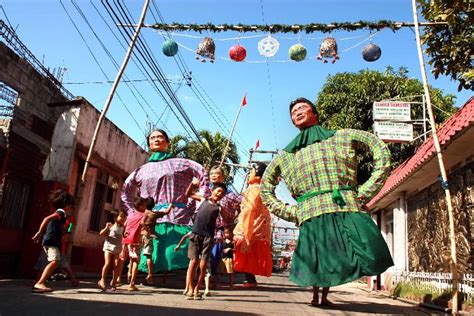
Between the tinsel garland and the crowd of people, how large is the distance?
227 centimetres

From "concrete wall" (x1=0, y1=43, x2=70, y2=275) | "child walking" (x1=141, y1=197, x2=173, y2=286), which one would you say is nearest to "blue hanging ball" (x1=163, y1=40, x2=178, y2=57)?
"concrete wall" (x1=0, y1=43, x2=70, y2=275)

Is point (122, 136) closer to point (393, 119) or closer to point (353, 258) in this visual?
point (393, 119)

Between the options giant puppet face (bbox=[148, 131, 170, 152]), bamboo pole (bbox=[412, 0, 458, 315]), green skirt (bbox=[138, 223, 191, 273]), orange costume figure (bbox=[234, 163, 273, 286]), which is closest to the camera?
bamboo pole (bbox=[412, 0, 458, 315])

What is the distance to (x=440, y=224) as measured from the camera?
718cm

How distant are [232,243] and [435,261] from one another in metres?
3.57

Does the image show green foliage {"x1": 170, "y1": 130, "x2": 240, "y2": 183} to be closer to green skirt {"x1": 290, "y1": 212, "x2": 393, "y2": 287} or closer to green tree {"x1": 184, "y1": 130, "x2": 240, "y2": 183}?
green tree {"x1": 184, "y1": 130, "x2": 240, "y2": 183}

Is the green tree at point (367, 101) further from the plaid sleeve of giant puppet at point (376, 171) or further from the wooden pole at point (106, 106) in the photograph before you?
the plaid sleeve of giant puppet at point (376, 171)

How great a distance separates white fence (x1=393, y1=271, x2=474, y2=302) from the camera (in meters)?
5.51

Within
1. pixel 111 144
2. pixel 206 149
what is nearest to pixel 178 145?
pixel 206 149

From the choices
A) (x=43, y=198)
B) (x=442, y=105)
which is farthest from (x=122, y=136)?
(x=442, y=105)

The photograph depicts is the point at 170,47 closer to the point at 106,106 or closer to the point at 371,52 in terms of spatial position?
the point at 106,106

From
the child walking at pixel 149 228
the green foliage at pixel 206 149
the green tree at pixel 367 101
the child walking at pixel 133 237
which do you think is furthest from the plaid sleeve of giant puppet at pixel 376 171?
the green foliage at pixel 206 149

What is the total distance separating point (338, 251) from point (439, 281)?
2885mm

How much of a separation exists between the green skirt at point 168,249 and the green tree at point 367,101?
9.69 m
